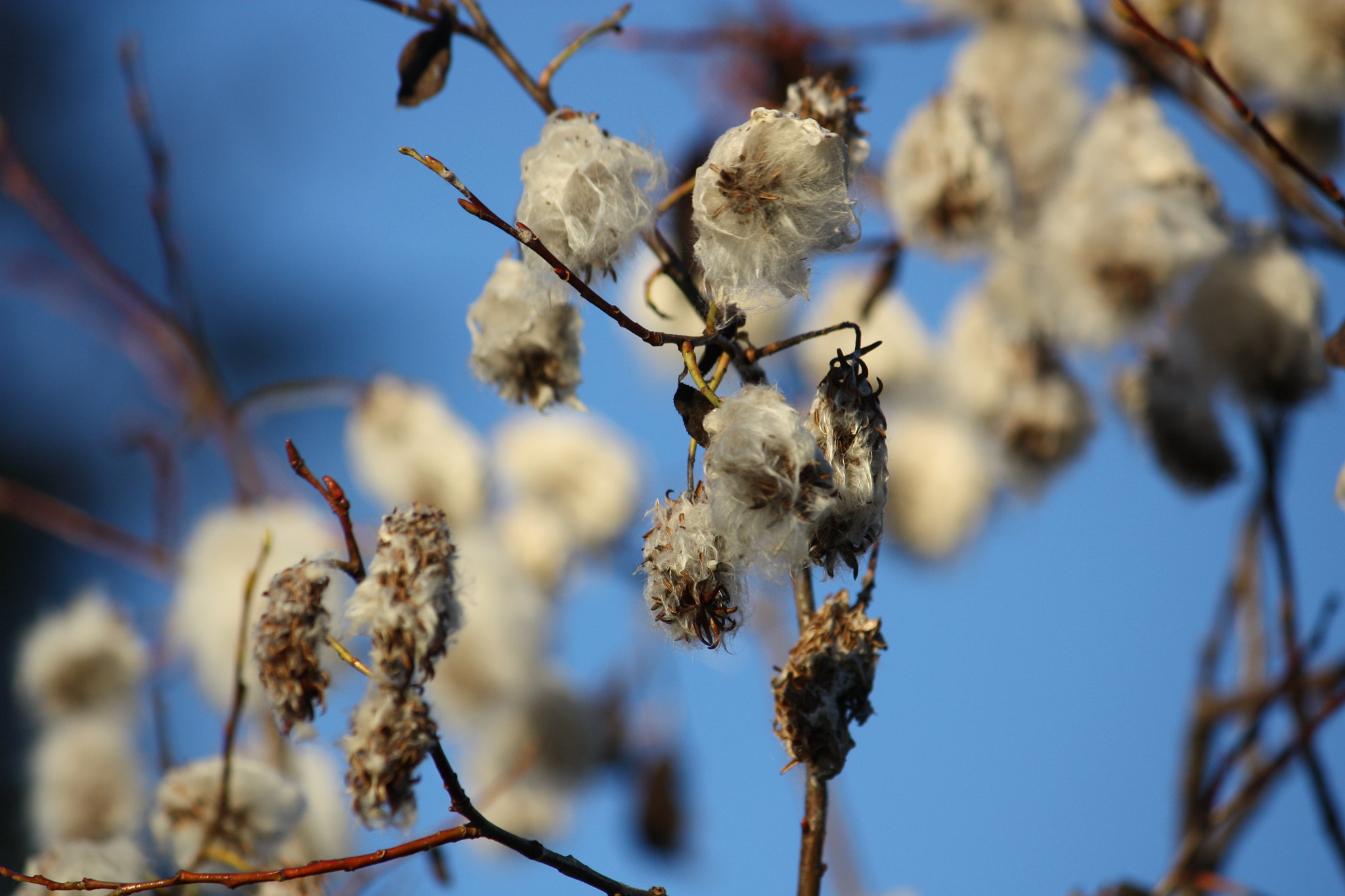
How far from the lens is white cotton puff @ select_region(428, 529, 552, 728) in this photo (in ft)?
5.57

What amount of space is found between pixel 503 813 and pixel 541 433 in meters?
0.80

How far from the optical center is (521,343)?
0.77 meters

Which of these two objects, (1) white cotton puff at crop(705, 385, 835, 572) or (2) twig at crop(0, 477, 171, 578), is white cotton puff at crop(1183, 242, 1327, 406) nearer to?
(1) white cotton puff at crop(705, 385, 835, 572)

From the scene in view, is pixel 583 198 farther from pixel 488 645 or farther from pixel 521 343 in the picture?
pixel 488 645

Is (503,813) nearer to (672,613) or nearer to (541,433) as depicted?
(541,433)

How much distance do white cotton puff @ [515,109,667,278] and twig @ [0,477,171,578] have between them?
3.49ft

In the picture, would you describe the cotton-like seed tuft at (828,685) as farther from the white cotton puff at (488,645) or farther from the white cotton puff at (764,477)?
the white cotton puff at (488,645)

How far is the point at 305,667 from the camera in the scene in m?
0.64

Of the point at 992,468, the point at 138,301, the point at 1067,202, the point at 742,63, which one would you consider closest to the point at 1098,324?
the point at 1067,202

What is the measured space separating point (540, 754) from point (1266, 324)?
4.42ft

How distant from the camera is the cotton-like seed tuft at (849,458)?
0.57m

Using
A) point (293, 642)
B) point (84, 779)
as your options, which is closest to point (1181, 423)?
point (293, 642)

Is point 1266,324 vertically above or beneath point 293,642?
above

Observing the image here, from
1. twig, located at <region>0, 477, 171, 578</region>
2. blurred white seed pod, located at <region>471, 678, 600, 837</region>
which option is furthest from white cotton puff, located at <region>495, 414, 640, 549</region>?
twig, located at <region>0, 477, 171, 578</region>
